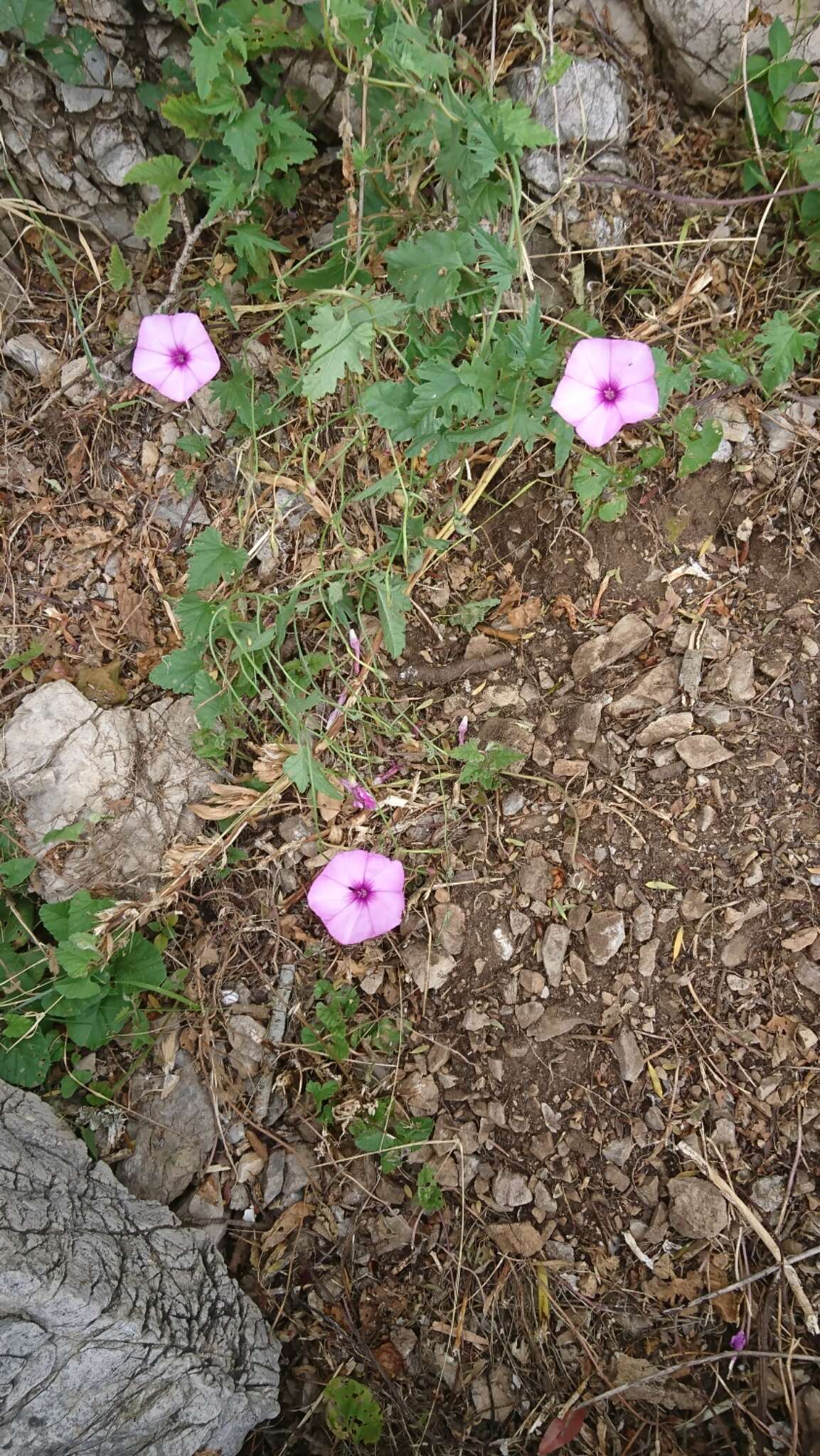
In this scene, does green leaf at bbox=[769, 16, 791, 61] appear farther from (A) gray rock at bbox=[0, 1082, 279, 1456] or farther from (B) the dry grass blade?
(A) gray rock at bbox=[0, 1082, 279, 1456]

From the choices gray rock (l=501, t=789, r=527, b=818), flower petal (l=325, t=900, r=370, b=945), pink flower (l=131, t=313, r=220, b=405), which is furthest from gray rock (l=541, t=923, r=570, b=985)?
pink flower (l=131, t=313, r=220, b=405)

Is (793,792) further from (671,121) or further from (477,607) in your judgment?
(671,121)

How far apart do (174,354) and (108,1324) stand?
1.94 meters

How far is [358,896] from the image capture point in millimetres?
2061

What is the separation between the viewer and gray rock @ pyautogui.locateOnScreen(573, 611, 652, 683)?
2.12 m

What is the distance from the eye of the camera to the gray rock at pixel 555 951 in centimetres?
204

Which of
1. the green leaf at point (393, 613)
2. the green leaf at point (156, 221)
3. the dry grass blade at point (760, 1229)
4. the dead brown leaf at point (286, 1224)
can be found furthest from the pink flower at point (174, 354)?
the dry grass blade at point (760, 1229)

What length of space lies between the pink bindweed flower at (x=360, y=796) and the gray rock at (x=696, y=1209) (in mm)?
995

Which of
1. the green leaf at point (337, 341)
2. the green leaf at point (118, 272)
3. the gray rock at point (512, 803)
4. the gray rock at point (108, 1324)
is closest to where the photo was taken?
the gray rock at point (108, 1324)

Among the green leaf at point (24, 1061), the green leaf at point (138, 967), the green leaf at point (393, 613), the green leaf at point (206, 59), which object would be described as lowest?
the green leaf at point (24, 1061)

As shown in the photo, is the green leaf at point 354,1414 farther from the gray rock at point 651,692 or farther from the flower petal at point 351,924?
the gray rock at point 651,692

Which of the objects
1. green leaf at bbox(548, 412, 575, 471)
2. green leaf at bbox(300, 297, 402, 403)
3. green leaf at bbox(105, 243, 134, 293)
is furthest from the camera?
green leaf at bbox(105, 243, 134, 293)

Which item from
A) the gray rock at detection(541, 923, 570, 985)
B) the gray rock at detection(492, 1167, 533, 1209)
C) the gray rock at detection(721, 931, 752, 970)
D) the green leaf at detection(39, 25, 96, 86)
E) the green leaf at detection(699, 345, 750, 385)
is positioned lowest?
the gray rock at detection(492, 1167, 533, 1209)

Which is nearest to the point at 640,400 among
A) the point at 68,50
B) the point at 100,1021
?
the point at 68,50
